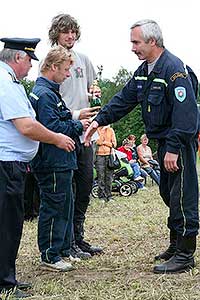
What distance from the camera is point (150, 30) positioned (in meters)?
5.27

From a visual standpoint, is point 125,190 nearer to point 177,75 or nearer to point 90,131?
point 90,131

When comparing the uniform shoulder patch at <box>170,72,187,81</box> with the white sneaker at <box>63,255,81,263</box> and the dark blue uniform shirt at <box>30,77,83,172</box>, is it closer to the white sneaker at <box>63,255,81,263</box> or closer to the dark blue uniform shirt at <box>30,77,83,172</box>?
the dark blue uniform shirt at <box>30,77,83,172</box>

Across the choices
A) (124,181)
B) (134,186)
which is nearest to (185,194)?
(124,181)

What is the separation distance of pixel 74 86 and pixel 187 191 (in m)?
1.49

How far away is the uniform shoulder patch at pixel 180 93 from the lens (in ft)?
16.6

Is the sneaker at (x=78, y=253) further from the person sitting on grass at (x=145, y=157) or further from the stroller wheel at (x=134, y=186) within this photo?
the person sitting on grass at (x=145, y=157)

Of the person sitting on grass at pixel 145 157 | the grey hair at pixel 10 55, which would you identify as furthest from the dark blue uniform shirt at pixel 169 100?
the person sitting on grass at pixel 145 157

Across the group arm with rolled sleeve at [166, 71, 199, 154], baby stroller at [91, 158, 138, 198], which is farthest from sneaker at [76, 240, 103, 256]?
baby stroller at [91, 158, 138, 198]

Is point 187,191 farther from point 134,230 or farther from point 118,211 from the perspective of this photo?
point 118,211

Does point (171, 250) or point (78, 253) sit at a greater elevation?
point (171, 250)

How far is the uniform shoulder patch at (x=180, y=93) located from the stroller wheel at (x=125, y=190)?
9711 mm

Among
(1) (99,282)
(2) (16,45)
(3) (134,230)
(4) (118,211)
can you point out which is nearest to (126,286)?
(1) (99,282)

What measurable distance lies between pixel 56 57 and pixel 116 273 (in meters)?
1.84

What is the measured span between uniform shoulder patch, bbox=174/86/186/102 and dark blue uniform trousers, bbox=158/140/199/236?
39cm
